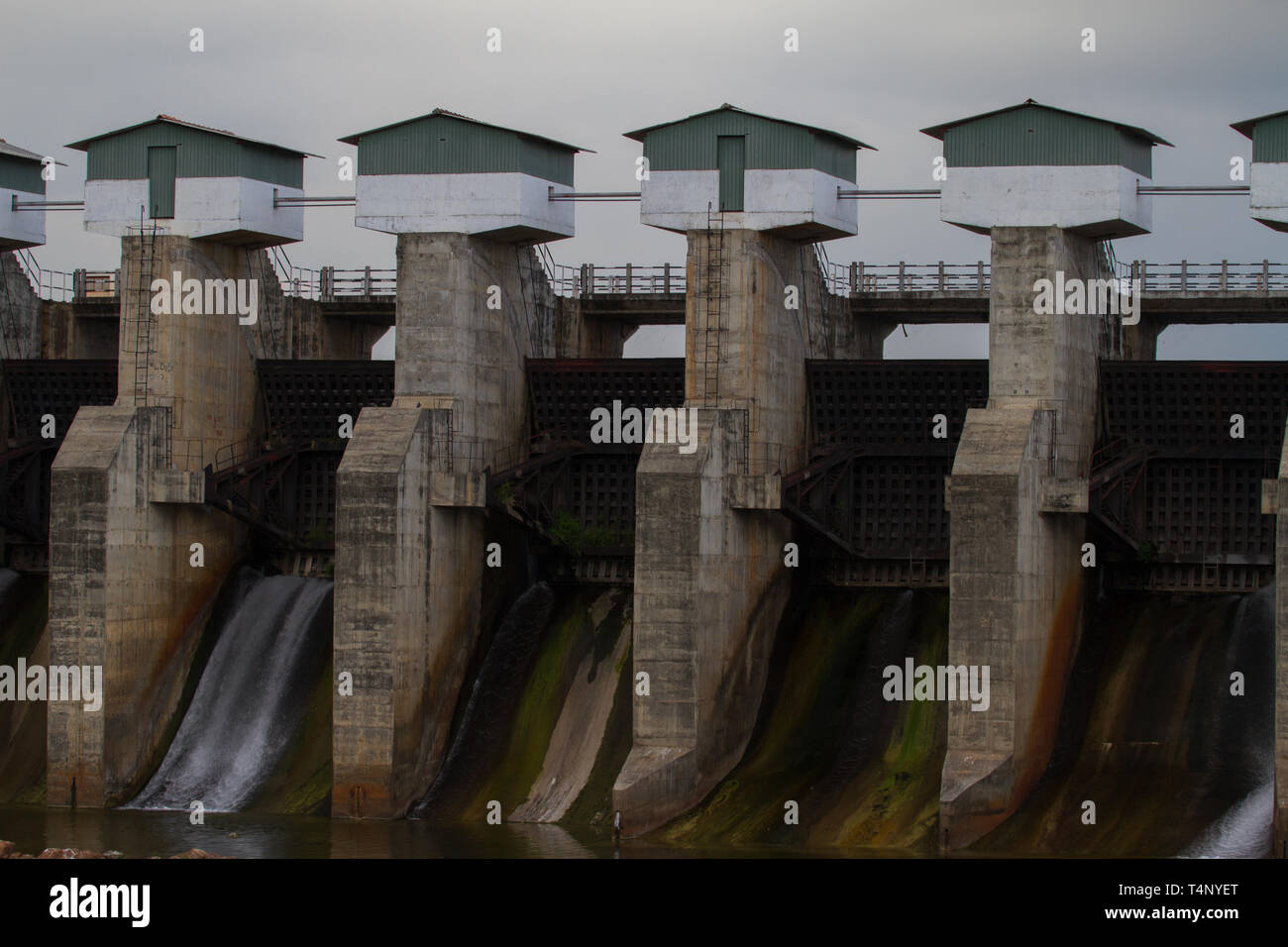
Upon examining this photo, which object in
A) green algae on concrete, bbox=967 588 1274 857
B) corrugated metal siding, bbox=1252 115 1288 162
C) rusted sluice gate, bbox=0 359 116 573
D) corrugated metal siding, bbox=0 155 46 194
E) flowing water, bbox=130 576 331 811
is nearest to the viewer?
green algae on concrete, bbox=967 588 1274 857

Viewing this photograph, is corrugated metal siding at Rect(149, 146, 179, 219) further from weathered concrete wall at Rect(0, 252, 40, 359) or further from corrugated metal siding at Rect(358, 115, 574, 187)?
weathered concrete wall at Rect(0, 252, 40, 359)

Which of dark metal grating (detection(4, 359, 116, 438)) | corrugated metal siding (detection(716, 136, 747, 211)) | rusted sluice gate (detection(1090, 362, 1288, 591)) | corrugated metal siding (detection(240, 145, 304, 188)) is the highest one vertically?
corrugated metal siding (detection(240, 145, 304, 188))

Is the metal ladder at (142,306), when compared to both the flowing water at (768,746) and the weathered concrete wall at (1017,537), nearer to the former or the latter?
the flowing water at (768,746)

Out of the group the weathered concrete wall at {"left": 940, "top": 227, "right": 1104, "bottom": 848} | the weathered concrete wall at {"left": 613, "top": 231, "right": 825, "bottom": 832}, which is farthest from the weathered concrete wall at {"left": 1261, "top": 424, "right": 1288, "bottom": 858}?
the weathered concrete wall at {"left": 613, "top": 231, "right": 825, "bottom": 832}

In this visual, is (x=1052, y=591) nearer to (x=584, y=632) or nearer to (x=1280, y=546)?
(x=1280, y=546)

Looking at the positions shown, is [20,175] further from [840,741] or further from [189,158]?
[840,741]

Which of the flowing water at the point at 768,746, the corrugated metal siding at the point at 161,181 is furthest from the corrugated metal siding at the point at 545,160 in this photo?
the flowing water at the point at 768,746

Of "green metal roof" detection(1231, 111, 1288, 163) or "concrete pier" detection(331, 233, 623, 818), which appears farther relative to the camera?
"concrete pier" detection(331, 233, 623, 818)
